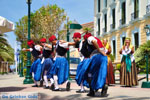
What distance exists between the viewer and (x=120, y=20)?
1141 inches

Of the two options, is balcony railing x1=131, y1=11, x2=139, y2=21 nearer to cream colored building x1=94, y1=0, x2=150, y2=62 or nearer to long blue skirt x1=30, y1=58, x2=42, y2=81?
cream colored building x1=94, y1=0, x2=150, y2=62

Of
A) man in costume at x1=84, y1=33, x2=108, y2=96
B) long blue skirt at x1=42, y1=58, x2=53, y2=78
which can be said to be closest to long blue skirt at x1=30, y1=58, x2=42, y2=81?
long blue skirt at x1=42, y1=58, x2=53, y2=78

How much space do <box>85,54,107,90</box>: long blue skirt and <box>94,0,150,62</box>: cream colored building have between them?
18.5m

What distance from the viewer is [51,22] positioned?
94.4 ft

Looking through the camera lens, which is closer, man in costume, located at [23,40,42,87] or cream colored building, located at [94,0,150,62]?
man in costume, located at [23,40,42,87]

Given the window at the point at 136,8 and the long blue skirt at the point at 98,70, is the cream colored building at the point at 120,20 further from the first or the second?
the long blue skirt at the point at 98,70

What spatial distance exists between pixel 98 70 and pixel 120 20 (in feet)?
78.0

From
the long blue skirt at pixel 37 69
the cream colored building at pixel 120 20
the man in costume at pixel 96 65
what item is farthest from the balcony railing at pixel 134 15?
the man in costume at pixel 96 65

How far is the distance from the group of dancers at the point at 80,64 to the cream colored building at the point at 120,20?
52.0 ft

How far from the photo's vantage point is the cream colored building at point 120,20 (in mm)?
24391

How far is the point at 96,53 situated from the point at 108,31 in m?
26.8

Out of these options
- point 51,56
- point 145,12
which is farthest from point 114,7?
point 51,56

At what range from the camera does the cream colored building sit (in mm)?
24391

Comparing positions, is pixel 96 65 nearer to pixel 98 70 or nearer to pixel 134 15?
pixel 98 70
